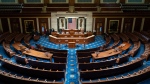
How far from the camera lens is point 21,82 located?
5555 mm

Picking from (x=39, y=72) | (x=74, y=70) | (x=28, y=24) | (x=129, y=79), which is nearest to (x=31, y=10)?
(x=28, y=24)

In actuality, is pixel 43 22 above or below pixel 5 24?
above

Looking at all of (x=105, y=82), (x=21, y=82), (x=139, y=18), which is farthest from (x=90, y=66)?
(x=139, y=18)

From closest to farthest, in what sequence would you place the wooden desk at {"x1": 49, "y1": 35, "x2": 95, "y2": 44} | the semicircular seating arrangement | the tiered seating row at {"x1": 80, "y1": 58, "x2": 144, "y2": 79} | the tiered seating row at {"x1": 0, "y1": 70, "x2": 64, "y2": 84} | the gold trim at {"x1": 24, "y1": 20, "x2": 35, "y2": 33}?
the tiered seating row at {"x1": 0, "y1": 70, "x2": 64, "y2": 84}
the semicircular seating arrangement
the tiered seating row at {"x1": 80, "y1": 58, "x2": 144, "y2": 79}
the wooden desk at {"x1": 49, "y1": 35, "x2": 95, "y2": 44}
the gold trim at {"x1": 24, "y1": 20, "x2": 35, "y2": 33}

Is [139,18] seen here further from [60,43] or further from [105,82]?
[105,82]

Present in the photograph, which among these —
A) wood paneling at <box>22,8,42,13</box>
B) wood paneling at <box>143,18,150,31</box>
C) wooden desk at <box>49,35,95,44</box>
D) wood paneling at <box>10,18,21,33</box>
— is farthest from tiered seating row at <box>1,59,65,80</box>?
wood paneling at <box>143,18,150,31</box>

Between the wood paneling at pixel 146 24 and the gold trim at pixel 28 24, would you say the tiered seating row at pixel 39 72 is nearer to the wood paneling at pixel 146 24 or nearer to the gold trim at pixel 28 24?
the gold trim at pixel 28 24

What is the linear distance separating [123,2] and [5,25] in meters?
12.4

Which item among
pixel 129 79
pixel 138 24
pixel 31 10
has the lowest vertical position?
pixel 129 79

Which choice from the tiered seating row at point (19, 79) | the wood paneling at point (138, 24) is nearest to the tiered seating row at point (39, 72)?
the tiered seating row at point (19, 79)

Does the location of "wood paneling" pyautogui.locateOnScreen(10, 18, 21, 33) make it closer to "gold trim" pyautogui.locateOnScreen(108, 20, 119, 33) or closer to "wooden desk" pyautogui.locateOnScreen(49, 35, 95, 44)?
"wooden desk" pyautogui.locateOnScreen(49, 35, 95, 44)

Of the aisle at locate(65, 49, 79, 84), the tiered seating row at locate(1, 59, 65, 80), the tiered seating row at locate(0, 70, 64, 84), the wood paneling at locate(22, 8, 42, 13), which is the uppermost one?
the wood paneling at locate(22, 8, 42, 13)

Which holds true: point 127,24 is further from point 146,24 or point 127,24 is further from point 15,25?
point 15,25

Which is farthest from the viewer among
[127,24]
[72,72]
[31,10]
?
[31,10]
